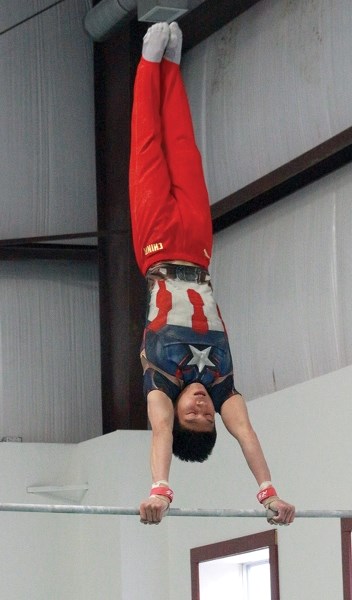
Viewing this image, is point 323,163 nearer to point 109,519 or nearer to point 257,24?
point 257,24

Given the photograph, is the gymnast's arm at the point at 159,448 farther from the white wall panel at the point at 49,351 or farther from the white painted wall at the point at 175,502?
the white wall panel at the point at 49,351

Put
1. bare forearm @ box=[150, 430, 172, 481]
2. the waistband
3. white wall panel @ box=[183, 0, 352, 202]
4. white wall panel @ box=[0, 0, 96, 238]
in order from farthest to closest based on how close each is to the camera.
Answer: white wall panel @ box=[0, 0, 96, 238] < white wall panel @ box=[183, 0, 352, 202] < the waistband < bare forearm @ box=[150, 430, 172, 481]

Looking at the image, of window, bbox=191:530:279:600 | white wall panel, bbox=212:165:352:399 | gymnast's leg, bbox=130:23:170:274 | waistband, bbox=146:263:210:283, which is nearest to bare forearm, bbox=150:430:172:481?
waistband, bbox=146:263:210:283

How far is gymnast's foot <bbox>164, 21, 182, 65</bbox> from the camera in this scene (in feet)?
20.2

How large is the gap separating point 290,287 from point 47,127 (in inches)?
99.8

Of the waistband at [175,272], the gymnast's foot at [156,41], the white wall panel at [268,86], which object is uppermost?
the white wall panel at [268,86]

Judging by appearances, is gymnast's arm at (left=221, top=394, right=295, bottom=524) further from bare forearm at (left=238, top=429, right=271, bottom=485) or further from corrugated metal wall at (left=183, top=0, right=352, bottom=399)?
corrugated metal wall at (left=183, top=0, right=352, bottom=399)

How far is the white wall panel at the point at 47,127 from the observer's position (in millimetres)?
9539

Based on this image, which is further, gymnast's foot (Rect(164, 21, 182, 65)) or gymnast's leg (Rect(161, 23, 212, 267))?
gymnast's foot (Rect(164, 21, 182, 65))

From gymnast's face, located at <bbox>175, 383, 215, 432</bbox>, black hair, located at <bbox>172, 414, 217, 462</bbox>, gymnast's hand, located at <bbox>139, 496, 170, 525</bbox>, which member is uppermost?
gymnast's face, located at <bbox>175, 383, 215, 432</bbox>

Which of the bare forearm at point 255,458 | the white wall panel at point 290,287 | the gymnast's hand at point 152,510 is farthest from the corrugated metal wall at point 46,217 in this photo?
the gymnast's hand at point 152,510

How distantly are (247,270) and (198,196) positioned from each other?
260 cm

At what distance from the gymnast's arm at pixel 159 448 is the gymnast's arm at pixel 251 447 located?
292 mm

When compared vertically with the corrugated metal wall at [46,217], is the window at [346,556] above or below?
below
